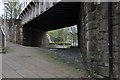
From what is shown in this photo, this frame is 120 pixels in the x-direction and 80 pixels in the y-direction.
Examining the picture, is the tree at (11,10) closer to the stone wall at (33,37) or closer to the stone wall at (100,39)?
the stone wall at (33,37)

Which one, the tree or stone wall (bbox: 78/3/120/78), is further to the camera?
the tree

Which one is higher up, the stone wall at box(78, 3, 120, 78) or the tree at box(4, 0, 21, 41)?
the tree at box(4, 0, 21, 41)

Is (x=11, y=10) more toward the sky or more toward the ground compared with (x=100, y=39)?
more toward the sky

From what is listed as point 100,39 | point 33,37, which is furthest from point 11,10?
point 100,39

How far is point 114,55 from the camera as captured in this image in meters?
9.16

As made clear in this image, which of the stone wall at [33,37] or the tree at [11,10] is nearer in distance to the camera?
the stone wall at [33,37]

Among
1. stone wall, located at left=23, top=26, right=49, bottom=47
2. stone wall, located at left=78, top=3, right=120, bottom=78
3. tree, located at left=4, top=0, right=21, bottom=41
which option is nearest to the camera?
stone wall, located at left=78, top=3, right=120, bottom=78

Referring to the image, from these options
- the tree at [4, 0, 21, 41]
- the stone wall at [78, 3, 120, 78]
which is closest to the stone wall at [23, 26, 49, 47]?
the tree at [4, 0, 21, 41]

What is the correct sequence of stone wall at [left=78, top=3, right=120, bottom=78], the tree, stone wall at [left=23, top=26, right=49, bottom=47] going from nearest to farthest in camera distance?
stone wall at [left=78, top=3, right=120, bottom=78], stone wall at [left=23, top=26, right=49, bottom=47], the tree

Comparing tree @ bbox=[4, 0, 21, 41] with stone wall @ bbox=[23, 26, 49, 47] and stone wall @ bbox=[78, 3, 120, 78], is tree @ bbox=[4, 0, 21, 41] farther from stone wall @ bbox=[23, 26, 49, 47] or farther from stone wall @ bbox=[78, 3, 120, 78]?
stone wall @ bbox=[78, 3, 120, 78]

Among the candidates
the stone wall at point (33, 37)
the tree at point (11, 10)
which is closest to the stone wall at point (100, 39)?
the stone wall at point (33, 37)

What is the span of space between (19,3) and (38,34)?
5.73 meters

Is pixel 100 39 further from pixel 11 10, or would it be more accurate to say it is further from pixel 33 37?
pixel 11 10

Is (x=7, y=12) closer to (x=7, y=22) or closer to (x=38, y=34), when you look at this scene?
(x=7, y=22)
